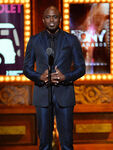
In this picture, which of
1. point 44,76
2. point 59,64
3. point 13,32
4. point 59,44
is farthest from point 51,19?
point 13,32

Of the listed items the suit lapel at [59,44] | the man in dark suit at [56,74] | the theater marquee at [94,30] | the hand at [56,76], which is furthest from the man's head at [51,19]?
the theater marquee at [94,30]

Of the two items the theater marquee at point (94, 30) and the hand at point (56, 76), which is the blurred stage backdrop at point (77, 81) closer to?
the theater marquee at point (94, 30)

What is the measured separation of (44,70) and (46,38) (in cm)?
30

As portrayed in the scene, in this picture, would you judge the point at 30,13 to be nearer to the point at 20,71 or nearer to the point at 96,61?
the point at 20,71

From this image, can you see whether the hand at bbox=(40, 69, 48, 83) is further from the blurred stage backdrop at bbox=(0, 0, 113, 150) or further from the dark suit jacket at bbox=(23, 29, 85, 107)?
the blurred stage backdrop at bbox=(0, 0, 113, 150)

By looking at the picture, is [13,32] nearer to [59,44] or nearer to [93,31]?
[93,31]

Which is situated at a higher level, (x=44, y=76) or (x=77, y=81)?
(x=44, y=76)

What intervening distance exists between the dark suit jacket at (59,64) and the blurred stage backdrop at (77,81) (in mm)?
1317

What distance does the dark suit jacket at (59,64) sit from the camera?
2393 millimetres

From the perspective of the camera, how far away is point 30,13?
3.81 meters

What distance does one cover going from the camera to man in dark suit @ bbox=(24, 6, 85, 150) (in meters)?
2.38

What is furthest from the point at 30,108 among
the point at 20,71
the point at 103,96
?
the point at 103,96

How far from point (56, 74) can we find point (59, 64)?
4.7 inches

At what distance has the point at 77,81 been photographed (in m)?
3.79
